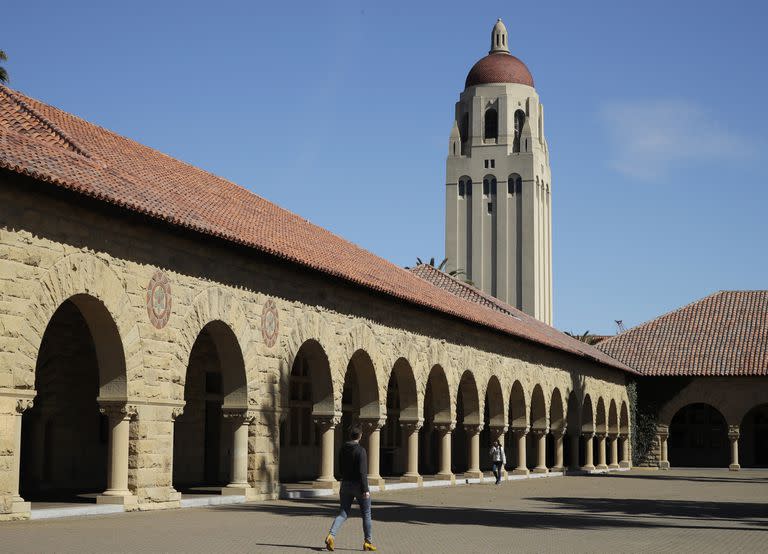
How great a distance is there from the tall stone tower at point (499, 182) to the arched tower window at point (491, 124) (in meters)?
0.09

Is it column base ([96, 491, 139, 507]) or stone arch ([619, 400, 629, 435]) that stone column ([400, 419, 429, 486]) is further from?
stone arch ([619, 400, 629, 435])

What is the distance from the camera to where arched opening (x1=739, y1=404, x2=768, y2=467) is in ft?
165

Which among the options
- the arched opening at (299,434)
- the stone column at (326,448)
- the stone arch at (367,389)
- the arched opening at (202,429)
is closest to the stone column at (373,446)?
the stone arch at (367,389)

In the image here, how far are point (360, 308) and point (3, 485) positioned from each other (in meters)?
11.1

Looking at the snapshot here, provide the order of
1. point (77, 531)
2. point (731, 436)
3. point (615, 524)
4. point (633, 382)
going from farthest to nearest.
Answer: point (633, 382)
point (731, 436)
point (615, 524)
point (77, 531)

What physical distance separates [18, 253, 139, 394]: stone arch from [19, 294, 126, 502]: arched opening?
8.04 feet

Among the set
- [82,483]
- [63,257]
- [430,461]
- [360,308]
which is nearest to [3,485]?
[63,257]

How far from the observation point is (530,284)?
10262cm

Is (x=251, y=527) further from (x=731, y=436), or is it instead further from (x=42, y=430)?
(x=731, y=436)

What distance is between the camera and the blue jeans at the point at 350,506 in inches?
491

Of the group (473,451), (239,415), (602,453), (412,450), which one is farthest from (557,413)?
(239,415)

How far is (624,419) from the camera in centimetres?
4875

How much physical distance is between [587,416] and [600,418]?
2166 millimetres

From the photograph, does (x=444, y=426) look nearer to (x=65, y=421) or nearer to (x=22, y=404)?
(x=65, y=421)
